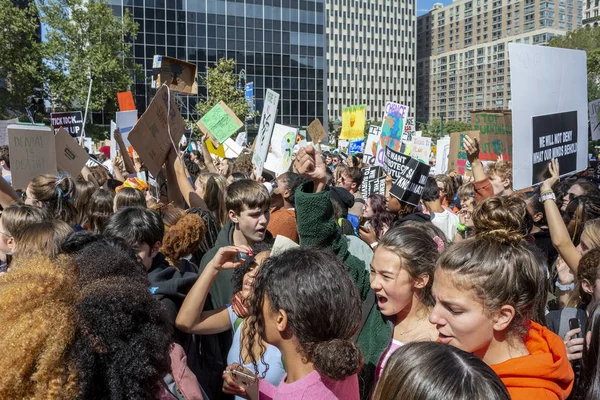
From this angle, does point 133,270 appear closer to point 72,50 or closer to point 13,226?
point 13,226

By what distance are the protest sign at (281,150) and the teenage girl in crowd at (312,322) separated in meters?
7.16

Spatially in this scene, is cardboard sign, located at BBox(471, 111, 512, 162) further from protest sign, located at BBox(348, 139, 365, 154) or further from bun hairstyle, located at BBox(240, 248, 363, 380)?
protest sign, located at BBox(348, 139, 365, 154)

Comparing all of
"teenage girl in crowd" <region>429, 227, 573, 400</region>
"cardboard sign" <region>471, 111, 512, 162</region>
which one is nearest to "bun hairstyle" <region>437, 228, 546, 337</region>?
"teenage girl in crowd" <region>429, 227, 573, 400</region>

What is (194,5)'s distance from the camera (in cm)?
5741

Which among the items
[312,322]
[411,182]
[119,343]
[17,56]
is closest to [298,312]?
[312,322]

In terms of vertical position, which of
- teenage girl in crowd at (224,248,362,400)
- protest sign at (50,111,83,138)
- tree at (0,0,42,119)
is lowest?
teenage girl in crowd at (224,248,362,400)

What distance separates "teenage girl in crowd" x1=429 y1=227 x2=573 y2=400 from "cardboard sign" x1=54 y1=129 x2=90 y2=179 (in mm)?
5303

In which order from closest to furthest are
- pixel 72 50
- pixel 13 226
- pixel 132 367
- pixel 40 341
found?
pixel 40 341
pixel 132 367
pixel 13 226
pixel 72 50

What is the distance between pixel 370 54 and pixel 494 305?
143565 millimetres

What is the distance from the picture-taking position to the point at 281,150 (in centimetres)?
959

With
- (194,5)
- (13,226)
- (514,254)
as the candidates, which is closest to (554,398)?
(514,254)

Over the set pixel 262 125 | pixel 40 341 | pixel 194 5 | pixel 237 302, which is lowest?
pixel 237 302

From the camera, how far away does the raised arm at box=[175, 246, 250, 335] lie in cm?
270

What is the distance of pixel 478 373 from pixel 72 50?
43.6 metres
